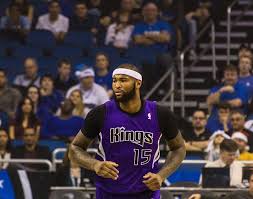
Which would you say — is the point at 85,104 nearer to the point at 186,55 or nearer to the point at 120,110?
the point at 186,55

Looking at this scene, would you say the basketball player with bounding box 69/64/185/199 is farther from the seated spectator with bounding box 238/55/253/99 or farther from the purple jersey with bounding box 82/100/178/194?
the seated spectator with bounding box 238/55/253/99

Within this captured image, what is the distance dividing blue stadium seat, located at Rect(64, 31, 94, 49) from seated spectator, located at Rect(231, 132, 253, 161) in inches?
186

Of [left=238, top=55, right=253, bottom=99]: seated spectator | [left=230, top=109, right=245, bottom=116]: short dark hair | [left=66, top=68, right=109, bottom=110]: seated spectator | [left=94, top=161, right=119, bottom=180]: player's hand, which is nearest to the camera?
[left=94, top=161, right=119, bottom=180]: player's hand

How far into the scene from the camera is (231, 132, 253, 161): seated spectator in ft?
44.9

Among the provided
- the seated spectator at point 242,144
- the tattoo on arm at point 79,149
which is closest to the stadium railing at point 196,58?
the seated spectator at point 242,144

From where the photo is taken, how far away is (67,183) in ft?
43.3

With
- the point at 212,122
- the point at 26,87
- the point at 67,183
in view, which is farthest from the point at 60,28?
the point at 67,183

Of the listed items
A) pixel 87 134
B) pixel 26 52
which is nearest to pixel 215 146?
pixel 26 52

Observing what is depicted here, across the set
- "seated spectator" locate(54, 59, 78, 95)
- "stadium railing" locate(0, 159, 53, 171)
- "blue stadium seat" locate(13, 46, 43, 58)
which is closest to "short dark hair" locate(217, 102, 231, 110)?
"seated spectator" locate(54, 59, 78, 95)

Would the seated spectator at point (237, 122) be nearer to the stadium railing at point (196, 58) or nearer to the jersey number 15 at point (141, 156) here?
the stadium railing at point (196, 58)

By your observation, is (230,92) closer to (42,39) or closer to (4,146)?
(4,146)

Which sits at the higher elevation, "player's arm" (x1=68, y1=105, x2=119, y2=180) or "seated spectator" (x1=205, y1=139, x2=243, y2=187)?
"player's arm" (x1=68, y1=105, x2=119, y2=180)

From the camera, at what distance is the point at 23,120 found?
610 inches

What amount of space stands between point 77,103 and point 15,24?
3491 millimetres
